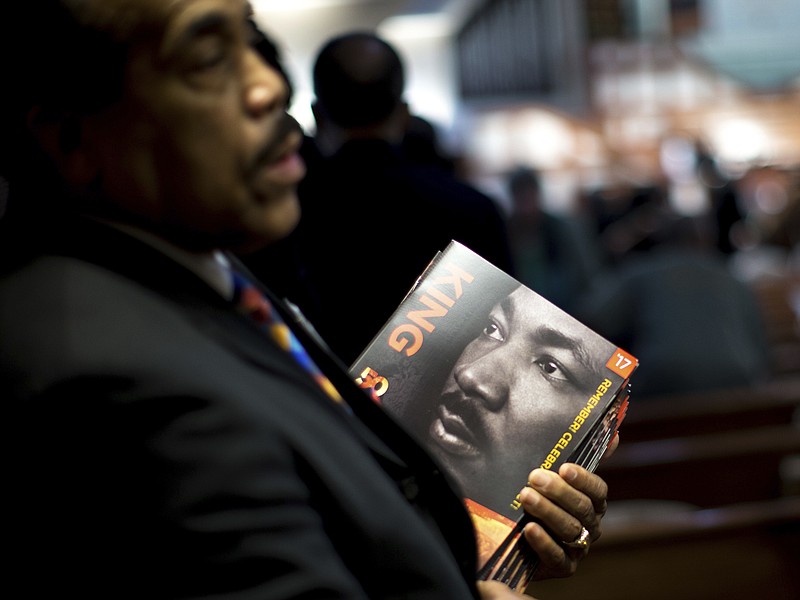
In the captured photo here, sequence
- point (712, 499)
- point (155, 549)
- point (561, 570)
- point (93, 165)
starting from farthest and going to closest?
point (712, 499) < point (561, 570) < point (93, 165) < point (155, 549)

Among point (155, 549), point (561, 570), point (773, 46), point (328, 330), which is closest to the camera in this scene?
point (155, 549)

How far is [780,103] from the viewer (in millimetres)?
15914

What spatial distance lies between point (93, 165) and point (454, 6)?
39.3 feet

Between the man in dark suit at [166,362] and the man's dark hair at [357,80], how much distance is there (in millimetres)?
1204

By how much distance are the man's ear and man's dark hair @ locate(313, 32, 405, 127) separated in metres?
1.25

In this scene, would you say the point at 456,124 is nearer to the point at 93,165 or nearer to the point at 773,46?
the point at 773,46

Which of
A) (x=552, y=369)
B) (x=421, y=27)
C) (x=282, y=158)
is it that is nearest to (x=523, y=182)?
(x=552, y=369)

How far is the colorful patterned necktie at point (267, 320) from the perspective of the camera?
882mm

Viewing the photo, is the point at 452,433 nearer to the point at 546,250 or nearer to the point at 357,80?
the point at 357,80

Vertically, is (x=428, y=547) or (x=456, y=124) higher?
(x=456, y=124)

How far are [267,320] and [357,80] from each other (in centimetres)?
122

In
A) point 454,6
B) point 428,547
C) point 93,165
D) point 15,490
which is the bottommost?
point 15,490

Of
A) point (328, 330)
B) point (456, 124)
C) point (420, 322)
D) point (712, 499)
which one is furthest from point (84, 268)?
point (456, 124)

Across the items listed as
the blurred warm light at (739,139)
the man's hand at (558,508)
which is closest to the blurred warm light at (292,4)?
the man's hand at (558,508)
